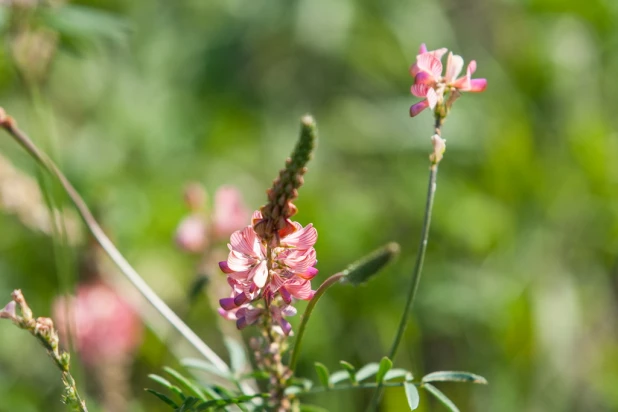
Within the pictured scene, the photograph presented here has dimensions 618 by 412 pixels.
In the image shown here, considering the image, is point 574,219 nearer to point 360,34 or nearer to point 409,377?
point 360,34

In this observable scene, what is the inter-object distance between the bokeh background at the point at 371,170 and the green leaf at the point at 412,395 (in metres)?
1.03

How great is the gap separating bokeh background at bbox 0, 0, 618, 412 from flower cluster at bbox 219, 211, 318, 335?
0.98 metres

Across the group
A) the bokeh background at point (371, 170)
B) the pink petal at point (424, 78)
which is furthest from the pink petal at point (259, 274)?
the bokeh background at point (371, 170)

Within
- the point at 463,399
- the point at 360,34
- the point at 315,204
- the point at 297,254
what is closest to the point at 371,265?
the point at 297,254

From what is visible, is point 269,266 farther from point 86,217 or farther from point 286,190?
point 86,217

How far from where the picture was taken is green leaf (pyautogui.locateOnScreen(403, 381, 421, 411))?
0.82 m

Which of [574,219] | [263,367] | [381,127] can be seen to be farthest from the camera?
[381,127]

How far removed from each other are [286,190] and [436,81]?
22 centimetres

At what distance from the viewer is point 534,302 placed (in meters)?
2.73

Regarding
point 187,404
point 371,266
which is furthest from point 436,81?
point 187,404

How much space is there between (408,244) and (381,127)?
595mm

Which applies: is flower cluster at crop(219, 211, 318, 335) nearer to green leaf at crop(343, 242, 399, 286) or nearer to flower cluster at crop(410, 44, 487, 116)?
green leaf at crop(343, 242, 399, 286)

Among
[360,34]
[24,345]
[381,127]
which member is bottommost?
[24,345]

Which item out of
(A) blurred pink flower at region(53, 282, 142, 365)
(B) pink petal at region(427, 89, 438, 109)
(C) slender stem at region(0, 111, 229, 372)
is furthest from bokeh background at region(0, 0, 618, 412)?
(B) pink petal at region(427, 89, 438, 109)
